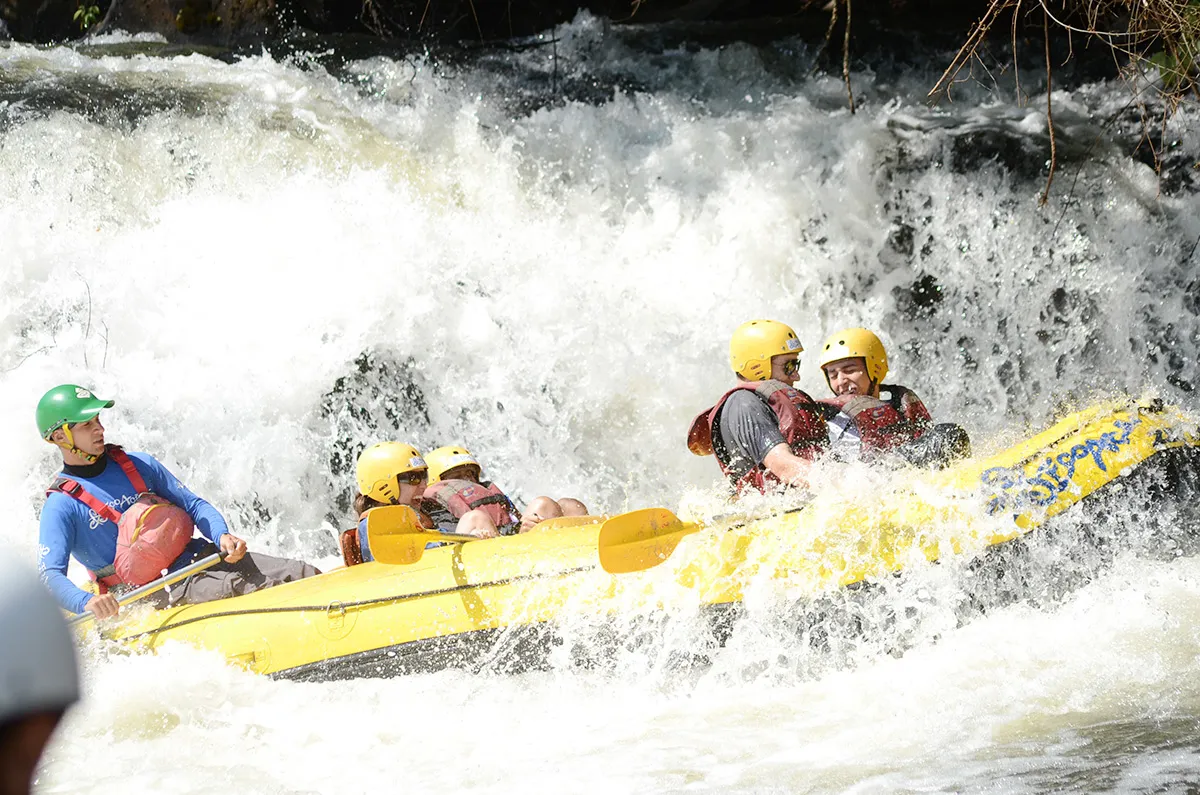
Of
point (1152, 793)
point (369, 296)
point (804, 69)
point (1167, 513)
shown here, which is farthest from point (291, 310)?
point (1152, 793)

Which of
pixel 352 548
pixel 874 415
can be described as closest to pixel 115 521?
pixel 352 548

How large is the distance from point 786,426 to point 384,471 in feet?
6.54

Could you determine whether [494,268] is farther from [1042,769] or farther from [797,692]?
[1042,769]

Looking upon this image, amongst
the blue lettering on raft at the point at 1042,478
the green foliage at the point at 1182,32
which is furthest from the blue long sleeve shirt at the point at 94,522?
the green foliage at the point at 1182,32

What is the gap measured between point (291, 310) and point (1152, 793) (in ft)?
20.5

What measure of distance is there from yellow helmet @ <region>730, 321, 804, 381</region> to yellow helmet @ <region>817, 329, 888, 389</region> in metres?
0.13

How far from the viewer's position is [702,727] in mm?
3908

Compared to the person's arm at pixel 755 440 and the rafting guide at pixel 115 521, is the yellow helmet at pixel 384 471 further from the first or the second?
the person's arm at pixel 755 440

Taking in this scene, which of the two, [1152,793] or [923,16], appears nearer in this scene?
[1152,793]

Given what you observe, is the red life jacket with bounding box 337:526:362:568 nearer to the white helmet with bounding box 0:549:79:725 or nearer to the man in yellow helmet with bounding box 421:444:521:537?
the man in yellow helmet with bounding box 421:444:521:537

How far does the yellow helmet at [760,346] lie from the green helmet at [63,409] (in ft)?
8.93

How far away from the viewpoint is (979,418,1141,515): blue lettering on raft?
13.7 feet

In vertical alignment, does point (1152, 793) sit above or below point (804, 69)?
below

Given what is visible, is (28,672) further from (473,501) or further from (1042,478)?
(473,501)
